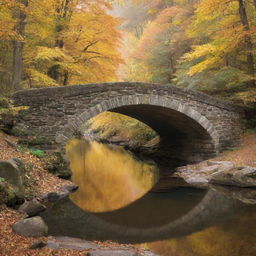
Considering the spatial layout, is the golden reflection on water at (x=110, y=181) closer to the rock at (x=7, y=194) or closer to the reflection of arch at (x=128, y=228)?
the reflection of arch at (x=128, y=228)

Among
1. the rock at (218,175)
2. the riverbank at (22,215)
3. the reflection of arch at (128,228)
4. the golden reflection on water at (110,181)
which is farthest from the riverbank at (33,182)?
the golden reflection on water at (110,181)

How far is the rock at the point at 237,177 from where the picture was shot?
365 inches

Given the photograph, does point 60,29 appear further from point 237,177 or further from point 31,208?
point 237,177

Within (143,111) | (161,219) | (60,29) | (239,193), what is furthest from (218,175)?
(60,29)

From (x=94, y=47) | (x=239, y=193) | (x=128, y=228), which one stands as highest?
(x=94, y=47)

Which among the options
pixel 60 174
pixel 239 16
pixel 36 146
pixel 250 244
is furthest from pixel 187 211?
pixel 239 16

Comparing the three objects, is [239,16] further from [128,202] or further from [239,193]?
[128,202]

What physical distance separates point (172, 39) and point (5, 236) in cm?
1738

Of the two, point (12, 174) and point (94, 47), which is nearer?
point (12, 174)

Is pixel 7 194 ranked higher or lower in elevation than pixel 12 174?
lower

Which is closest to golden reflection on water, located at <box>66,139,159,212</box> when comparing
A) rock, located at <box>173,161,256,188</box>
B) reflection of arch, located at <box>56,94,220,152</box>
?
rock, located at <box>173,161,256,188</box>

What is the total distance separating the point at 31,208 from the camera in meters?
6.39

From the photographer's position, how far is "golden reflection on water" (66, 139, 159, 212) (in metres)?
8.88

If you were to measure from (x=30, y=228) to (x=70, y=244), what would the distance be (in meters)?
0.76
